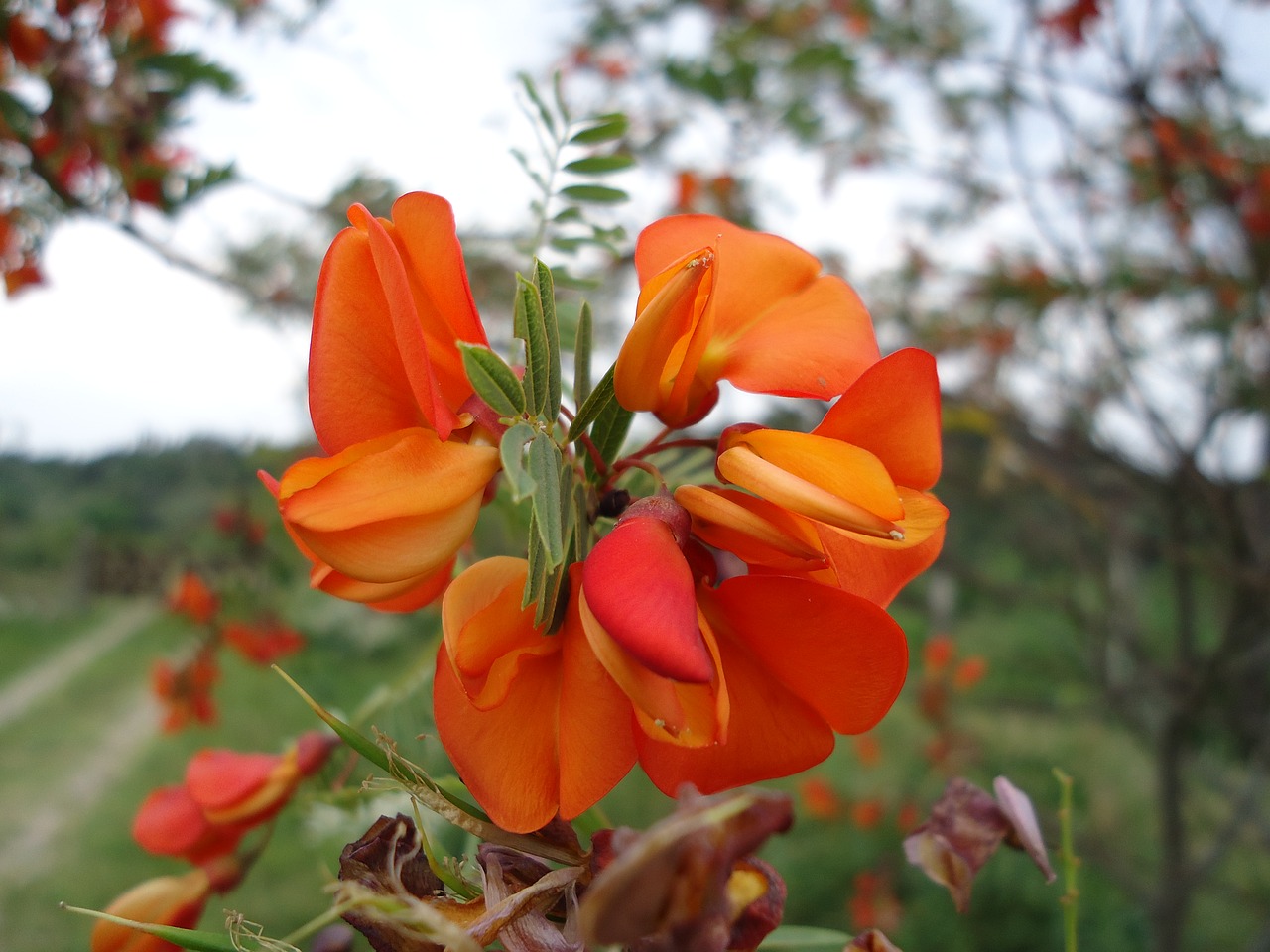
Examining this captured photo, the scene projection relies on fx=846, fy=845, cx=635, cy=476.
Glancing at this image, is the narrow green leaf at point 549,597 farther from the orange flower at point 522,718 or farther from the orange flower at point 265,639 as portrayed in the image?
the orange flower at point 265,639

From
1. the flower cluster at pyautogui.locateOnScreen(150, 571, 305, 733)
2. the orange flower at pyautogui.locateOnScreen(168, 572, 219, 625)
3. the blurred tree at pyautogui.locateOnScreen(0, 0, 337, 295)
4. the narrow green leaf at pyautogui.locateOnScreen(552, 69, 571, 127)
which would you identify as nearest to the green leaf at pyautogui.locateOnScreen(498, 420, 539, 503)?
the narrow green leaf at pyautogui.locateOnScreen(552, 69, 571, 127)

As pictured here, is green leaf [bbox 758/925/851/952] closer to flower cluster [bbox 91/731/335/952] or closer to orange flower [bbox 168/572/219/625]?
flower cluster [bbox 91/731/335/952]

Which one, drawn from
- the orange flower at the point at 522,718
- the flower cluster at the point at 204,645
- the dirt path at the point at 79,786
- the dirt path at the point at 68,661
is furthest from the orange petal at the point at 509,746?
the dirt path at the point at 68,661

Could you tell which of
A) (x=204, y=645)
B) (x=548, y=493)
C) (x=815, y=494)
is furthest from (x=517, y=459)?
(x=204, y=645)

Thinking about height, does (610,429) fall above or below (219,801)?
above

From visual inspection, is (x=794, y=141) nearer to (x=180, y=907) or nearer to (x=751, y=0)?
(x=751, y=0)

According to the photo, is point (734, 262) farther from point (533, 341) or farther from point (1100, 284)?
point (1100, 284)

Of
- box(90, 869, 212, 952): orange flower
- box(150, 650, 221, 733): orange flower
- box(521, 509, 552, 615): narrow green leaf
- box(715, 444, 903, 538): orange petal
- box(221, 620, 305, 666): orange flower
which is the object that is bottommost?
box(150, 650, 221, 733): orange flower
